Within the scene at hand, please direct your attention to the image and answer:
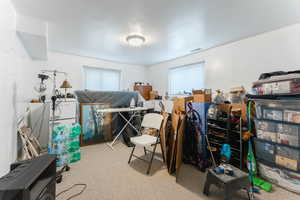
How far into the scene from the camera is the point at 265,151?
2018 millimetres

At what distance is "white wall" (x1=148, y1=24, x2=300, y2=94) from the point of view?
2.35m

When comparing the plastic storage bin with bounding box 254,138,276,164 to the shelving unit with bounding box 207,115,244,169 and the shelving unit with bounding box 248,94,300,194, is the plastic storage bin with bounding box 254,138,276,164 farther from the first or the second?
the shelving unit with bounding box 207,115,244,169

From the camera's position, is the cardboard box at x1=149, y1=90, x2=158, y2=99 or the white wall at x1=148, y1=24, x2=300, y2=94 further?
the cardboard box at x1=149, y1=90, x2=158, y2=99

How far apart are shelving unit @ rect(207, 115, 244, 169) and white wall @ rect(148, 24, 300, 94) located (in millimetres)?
1179

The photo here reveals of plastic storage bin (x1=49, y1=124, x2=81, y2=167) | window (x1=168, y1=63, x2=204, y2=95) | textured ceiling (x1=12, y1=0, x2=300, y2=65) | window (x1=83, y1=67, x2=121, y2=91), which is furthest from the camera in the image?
window (x1=83, y1=67, x2=121, y2=91)

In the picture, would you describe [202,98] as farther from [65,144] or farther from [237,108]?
[65,144]

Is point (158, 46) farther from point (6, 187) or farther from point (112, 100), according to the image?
point (6, 187)

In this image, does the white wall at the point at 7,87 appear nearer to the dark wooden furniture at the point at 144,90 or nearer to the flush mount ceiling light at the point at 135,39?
the flush mount ceiling light at the point at 135,39

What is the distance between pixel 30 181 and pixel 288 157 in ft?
9.48

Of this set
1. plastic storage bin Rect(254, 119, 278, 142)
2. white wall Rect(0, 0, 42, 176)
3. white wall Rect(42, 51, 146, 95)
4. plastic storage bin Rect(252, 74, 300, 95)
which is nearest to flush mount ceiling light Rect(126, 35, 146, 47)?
white wall Rect(0, 0, 42, 176)

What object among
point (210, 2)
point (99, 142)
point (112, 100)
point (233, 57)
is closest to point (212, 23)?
point (210, 2)

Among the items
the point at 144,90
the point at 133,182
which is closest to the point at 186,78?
the point at 144,90

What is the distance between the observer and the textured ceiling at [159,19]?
6.07 ft

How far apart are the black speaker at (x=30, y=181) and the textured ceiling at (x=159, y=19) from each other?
6.72ft
